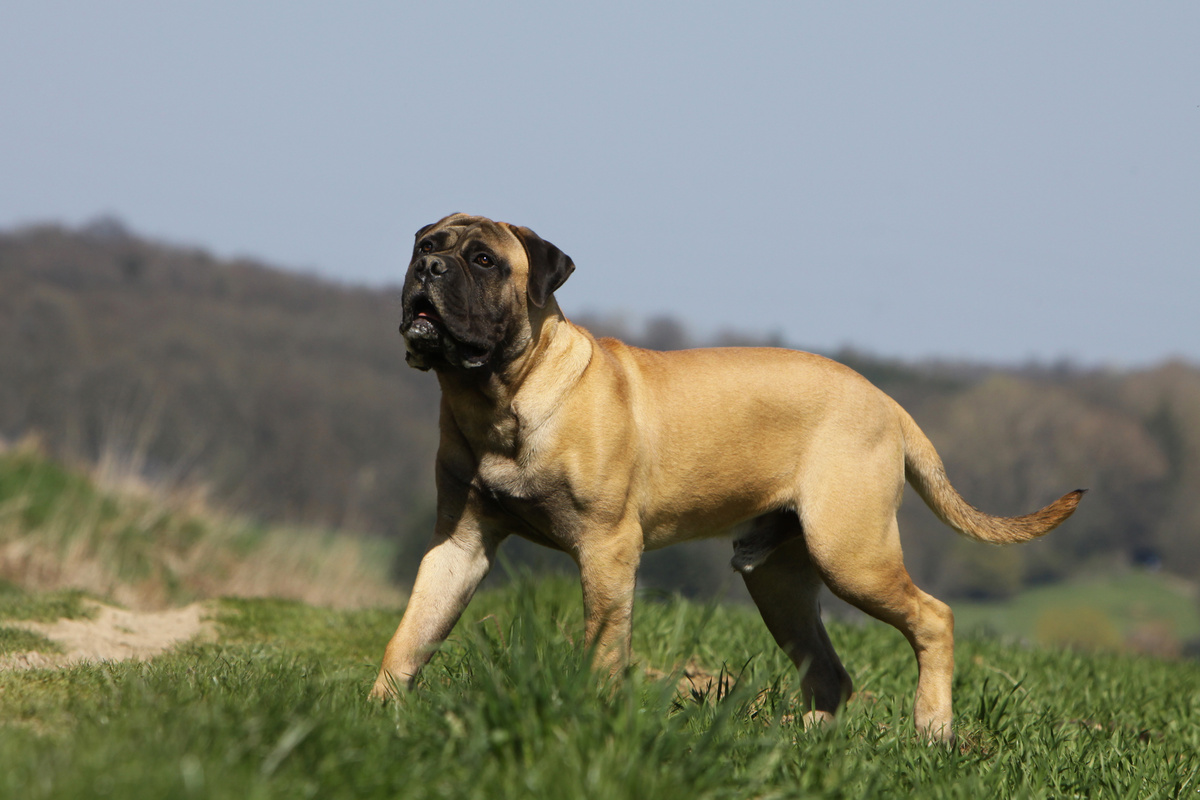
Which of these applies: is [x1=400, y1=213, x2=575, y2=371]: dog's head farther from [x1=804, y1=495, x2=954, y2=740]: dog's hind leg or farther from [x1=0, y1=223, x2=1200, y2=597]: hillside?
[x1=0, y1=223, x2=1200, y2=597]: hillside

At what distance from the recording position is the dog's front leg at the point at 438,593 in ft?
14.0

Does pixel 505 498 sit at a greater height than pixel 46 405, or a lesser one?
greater

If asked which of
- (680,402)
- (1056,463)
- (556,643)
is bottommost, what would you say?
(1056,463)

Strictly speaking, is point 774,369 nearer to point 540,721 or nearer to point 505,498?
point 505,498

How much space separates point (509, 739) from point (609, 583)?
142 cm

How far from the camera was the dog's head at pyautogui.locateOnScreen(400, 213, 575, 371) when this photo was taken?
4.19m

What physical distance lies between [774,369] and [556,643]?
6.76 ft

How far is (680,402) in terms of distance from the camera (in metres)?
4.84

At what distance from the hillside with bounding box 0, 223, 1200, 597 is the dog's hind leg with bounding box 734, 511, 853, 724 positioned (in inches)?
878

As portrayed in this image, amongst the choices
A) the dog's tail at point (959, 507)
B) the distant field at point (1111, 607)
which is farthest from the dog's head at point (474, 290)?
the distant field at point (1111, 607)

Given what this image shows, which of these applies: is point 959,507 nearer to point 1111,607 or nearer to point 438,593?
point 438,593

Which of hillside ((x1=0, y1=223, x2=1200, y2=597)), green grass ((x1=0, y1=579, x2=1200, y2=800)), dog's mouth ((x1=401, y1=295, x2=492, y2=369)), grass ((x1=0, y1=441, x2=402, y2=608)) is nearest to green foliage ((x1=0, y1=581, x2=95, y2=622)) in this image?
green grass ((x1=0, y1=579, x2=1200, y2=800))

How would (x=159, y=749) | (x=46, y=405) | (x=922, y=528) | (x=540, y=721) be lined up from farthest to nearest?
(x=922, y=528) < (x=46, y=405) < (x=540, y=721) < (x=159, y=749)

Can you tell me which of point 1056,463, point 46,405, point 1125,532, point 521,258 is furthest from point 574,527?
point 1125,532
